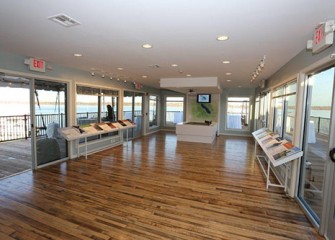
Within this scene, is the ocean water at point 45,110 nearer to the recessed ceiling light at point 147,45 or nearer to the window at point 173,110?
the recessed ceiling light at point 147,45

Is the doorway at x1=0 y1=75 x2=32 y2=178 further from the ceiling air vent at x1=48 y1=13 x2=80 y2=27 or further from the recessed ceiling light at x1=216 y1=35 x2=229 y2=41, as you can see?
the recessed ceiling light at x1=216 y1=35 x2=229 y2=41

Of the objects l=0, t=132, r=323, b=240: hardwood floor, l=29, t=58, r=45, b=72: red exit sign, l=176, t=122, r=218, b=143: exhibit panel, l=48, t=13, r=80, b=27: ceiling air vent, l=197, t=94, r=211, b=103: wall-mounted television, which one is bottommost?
l=0, t=132, r=323, b=240: hardwood floor

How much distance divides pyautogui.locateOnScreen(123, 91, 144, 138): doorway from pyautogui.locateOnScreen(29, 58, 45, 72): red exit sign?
3.53 meters

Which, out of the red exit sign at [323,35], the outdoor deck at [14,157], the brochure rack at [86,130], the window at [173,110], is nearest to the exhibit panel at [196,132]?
the brochure rack at [86,130]

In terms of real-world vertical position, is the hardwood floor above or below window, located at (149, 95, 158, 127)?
below

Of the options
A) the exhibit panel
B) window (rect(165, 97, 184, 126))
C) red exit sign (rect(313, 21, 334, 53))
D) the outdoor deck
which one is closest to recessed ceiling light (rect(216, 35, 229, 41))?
red exit sign (rect(313, 21, 334, 53))

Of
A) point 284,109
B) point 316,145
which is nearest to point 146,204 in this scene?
point 316,145

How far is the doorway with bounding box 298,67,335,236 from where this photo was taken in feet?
8.11

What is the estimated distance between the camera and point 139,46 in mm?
3172

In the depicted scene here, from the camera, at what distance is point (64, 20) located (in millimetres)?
2221

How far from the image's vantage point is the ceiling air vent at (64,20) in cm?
213

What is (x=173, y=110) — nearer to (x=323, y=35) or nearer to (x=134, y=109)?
(x=134, y=109)

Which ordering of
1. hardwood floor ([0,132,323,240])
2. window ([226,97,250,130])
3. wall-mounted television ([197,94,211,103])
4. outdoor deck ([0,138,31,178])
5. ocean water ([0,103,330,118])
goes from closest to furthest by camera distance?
hardwood floor ([0,132,323,240]) → ocean water ([0,103,330,118]) → outdoor deck ([0,138,31,178]) → wall-mounted television ([197,94,211,103]) → window ([226,97,250,130])

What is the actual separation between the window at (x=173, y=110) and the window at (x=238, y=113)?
266cm
